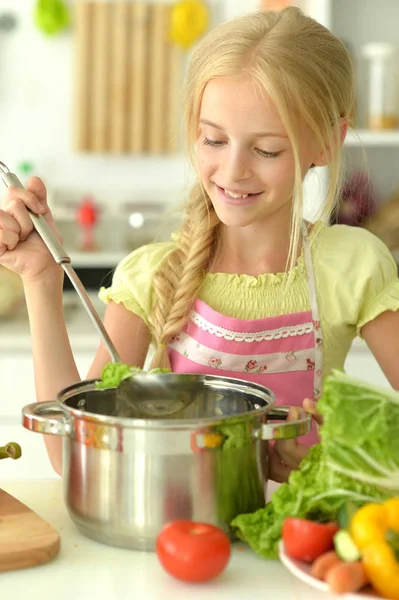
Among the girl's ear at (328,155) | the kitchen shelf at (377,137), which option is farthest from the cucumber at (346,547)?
the kitchen shelf at (377,137)

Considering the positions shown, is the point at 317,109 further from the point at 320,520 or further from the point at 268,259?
the point at 320,520

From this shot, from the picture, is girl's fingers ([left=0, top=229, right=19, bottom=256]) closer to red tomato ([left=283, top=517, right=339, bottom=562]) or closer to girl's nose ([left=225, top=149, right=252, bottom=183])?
girl's nose ([left=225, top=149, right=252, bottom=183])

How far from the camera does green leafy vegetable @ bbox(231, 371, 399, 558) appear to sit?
0.80 metres

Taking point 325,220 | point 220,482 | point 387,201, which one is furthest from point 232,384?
point 387,201

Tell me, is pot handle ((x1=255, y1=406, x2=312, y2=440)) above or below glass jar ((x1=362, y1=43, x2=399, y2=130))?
below

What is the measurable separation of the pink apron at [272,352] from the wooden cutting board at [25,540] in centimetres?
54

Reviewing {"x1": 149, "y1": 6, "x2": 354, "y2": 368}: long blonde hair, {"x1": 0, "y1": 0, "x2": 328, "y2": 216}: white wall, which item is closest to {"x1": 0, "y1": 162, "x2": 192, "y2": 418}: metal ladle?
{"x1": 149, "y1": 6, "x2": 354, "y2": 368}: long blonde hair

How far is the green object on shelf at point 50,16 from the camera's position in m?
2.87

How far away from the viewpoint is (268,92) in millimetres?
1205

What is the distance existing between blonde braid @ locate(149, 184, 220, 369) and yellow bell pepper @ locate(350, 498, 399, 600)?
0.68 metres

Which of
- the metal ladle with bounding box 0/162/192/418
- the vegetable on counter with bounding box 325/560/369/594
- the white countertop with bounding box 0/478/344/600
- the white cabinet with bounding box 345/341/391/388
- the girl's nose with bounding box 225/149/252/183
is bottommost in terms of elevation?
the white cabinet with bounding box 345/341/391/388

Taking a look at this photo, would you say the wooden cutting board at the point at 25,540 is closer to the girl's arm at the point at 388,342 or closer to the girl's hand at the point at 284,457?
the girl's hand at the point at 284,457

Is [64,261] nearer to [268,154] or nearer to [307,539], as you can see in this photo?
[268,154]

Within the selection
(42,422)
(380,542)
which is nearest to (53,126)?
(42,422)
